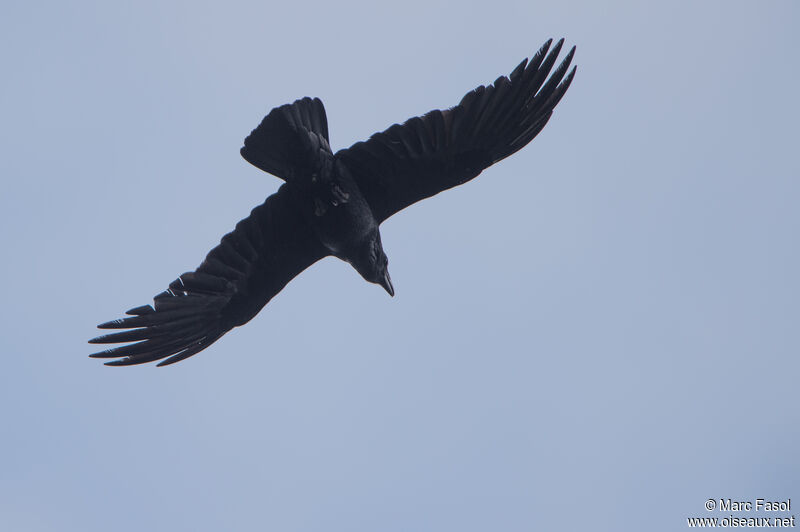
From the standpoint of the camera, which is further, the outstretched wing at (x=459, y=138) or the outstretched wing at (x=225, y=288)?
the outstretched wing at (x=225, y=288)

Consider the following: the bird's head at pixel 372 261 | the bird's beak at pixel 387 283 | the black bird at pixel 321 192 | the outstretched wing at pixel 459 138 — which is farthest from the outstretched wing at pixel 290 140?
the bird's beak at pixel 387 283

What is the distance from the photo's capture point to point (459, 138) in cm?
973

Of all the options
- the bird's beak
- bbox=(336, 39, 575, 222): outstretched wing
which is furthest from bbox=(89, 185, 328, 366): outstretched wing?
bbox=(336, 39, 575, 222): outstretched wing

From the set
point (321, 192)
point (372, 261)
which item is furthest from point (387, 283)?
point (321, 192)

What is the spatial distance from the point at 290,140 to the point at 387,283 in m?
1.74

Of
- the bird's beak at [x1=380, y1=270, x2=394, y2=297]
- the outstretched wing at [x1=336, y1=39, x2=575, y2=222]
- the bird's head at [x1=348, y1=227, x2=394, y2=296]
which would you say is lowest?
the bird's beak at [x1=380, y1=270, x2=394, y2=297]

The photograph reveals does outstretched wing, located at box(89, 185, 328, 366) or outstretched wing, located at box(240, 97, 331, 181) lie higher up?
outstretched wing, located at box(240, 97, 331, 181)

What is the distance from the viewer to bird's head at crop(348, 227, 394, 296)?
399 inches

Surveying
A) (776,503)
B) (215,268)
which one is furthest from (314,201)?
(776,503)

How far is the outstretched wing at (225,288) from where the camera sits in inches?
401

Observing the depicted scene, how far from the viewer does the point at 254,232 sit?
10234mm

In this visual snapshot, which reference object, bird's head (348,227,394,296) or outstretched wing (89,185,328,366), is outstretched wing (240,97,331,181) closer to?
outstretched wing (89,185,328,366)

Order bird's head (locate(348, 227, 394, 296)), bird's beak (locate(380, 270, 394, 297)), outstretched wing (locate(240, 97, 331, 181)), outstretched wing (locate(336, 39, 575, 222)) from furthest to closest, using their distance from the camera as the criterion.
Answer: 1. bird's beak (locate(380, 270, 394, 297))
2. bird's head (locate(348, 227, 394, 296))
3. outstretched wing (locate(240, 97, 331, 181))
4. outstretched wing (locate(336, 39, 575, 222))

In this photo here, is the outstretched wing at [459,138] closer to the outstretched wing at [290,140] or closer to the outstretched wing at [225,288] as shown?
the outstretched wing at [290,140]
